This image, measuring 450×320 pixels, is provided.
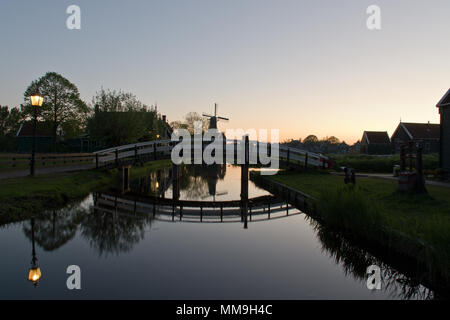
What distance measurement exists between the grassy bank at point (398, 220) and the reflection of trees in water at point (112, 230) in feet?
19.6

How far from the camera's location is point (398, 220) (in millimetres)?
7375

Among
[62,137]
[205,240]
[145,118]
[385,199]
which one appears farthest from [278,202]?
[62,137]

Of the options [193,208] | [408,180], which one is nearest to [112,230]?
[193,208]

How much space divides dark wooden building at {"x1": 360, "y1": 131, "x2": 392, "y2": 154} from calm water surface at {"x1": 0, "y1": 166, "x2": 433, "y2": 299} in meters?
47.1

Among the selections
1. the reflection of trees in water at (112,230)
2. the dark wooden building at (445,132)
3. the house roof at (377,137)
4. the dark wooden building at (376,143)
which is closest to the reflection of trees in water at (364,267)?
the reflection of trees in water at (112,230)

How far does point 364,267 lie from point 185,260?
4039 mm

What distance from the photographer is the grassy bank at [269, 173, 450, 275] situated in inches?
216

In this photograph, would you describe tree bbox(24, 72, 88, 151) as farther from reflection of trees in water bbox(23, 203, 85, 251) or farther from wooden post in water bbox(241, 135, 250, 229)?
reflection of trees in water bbox(23, 203, 85, 251)

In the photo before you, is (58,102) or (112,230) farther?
(58,102)

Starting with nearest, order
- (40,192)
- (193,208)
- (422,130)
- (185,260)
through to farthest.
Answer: (185,260), (40,192), (193,208), (422,130)

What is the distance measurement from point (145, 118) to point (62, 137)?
18.1 meters

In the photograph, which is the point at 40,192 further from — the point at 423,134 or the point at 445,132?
the point at 423,134

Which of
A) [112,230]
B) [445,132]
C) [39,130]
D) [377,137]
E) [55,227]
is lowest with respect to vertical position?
[112,230]

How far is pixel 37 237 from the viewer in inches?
320
